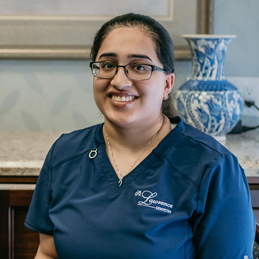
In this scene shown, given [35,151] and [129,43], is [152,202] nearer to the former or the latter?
[129,43]

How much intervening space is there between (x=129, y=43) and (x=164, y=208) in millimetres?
394

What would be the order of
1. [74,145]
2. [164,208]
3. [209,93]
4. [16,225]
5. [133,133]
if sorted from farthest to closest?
[209,93] < [16,225] < [74,145] < [133,133] < [164,208]

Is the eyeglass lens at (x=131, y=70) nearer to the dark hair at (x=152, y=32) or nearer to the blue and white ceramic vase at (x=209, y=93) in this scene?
the dark hair at (x=152, y=32)

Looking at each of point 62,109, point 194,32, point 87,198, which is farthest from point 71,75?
point 87,198

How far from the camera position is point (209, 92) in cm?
163

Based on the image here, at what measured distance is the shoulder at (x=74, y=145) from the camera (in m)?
1.25

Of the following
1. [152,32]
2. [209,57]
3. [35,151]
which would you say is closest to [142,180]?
[152,32]

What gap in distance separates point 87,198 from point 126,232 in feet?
0.46

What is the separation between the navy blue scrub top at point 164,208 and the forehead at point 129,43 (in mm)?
214

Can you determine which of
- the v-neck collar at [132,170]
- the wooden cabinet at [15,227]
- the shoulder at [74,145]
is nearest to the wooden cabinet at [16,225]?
the wooden cabinet at [15,227]

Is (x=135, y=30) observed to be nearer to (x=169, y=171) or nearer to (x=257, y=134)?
(x=169, y=171)

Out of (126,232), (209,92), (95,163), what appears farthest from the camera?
(209,92)

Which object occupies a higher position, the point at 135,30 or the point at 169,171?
the point at 135,30

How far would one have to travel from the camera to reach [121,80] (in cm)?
109
